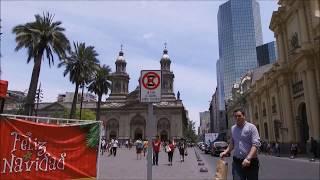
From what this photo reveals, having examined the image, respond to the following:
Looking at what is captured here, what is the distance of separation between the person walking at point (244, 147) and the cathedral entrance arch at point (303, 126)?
36.5 m

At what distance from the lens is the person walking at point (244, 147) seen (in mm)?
6905

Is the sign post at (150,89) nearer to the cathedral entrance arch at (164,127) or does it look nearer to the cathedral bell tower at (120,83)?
the cathedral entrance arch at (164,127)

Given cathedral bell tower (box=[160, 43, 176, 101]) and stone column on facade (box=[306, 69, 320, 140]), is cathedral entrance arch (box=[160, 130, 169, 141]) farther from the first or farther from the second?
stone column on facade (box=[306, 69, 320, 140])

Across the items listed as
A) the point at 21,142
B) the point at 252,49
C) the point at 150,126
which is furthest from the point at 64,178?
the point at 252,49

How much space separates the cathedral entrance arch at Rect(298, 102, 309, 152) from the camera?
40688 mm

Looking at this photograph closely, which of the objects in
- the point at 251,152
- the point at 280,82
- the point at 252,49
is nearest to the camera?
the point at 251,152

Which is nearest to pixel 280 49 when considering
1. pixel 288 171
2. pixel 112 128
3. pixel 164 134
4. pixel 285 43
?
pixel 285 43

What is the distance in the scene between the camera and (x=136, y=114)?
11425 cm

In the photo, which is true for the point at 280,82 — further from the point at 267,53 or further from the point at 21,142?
the point at 267,53

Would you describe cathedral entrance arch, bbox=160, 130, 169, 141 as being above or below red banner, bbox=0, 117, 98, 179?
above

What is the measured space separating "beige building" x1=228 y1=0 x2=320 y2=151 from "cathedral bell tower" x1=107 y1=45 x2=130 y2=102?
222 ft

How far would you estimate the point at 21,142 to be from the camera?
691 centimetres

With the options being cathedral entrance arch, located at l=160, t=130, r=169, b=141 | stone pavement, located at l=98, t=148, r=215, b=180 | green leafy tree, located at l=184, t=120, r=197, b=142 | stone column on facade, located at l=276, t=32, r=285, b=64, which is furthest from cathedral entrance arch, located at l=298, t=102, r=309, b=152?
green leafy tree, located at l=184, t=120, r=197, b=142

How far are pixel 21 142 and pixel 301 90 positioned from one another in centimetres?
3860
